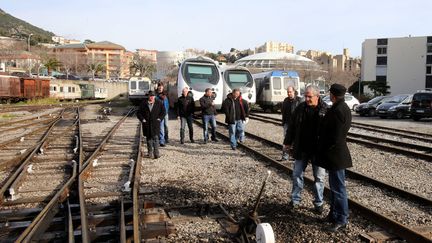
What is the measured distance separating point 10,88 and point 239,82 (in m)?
25.5

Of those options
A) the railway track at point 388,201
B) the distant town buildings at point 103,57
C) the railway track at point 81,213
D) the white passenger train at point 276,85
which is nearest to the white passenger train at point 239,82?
the white passenger train at point 276,85

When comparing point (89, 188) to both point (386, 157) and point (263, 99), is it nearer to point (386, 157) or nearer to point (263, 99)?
point (386, 157)

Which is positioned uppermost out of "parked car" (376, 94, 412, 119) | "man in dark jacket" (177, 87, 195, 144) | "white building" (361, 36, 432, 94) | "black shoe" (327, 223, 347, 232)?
"white building" (361, 36, 432, 94)

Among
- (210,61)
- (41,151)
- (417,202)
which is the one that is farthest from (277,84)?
(417,202)

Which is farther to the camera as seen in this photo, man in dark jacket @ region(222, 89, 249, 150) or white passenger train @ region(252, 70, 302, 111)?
white passenger train @ region(252, 70, 302, 111)

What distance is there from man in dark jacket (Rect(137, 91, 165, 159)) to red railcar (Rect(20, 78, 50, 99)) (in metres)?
35.4

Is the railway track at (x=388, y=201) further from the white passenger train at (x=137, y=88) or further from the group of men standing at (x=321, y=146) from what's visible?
the white passenger train at (x=137, y=88)

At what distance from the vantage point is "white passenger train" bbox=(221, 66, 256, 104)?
23562 mm

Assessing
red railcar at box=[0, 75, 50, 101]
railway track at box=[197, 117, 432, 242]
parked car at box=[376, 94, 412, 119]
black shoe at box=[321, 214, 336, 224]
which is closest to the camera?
railway track at box=[197, 117, 432, 242]

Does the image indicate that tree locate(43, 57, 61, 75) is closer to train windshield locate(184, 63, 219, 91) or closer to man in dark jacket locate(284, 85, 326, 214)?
train windshield locate(184, 63, 219, 91)

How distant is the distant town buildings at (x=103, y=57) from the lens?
92.6 meters

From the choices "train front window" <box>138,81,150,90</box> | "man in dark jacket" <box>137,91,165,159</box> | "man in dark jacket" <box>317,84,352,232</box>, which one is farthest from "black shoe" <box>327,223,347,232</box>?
"train front window" <box>138,81,150,90</box>

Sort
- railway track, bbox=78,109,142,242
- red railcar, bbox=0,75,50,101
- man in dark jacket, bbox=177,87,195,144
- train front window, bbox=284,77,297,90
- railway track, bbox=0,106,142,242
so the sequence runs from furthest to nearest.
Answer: red railcar, bbox=0,75,50,101
train front window, bbox=284,77,297,90
man in dark jacket, bbox=177,87,195,144
railway track, bbox=78,109,142,242
railway track, bbox=0,106,142,242

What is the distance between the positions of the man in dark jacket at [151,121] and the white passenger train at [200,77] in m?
9.40
